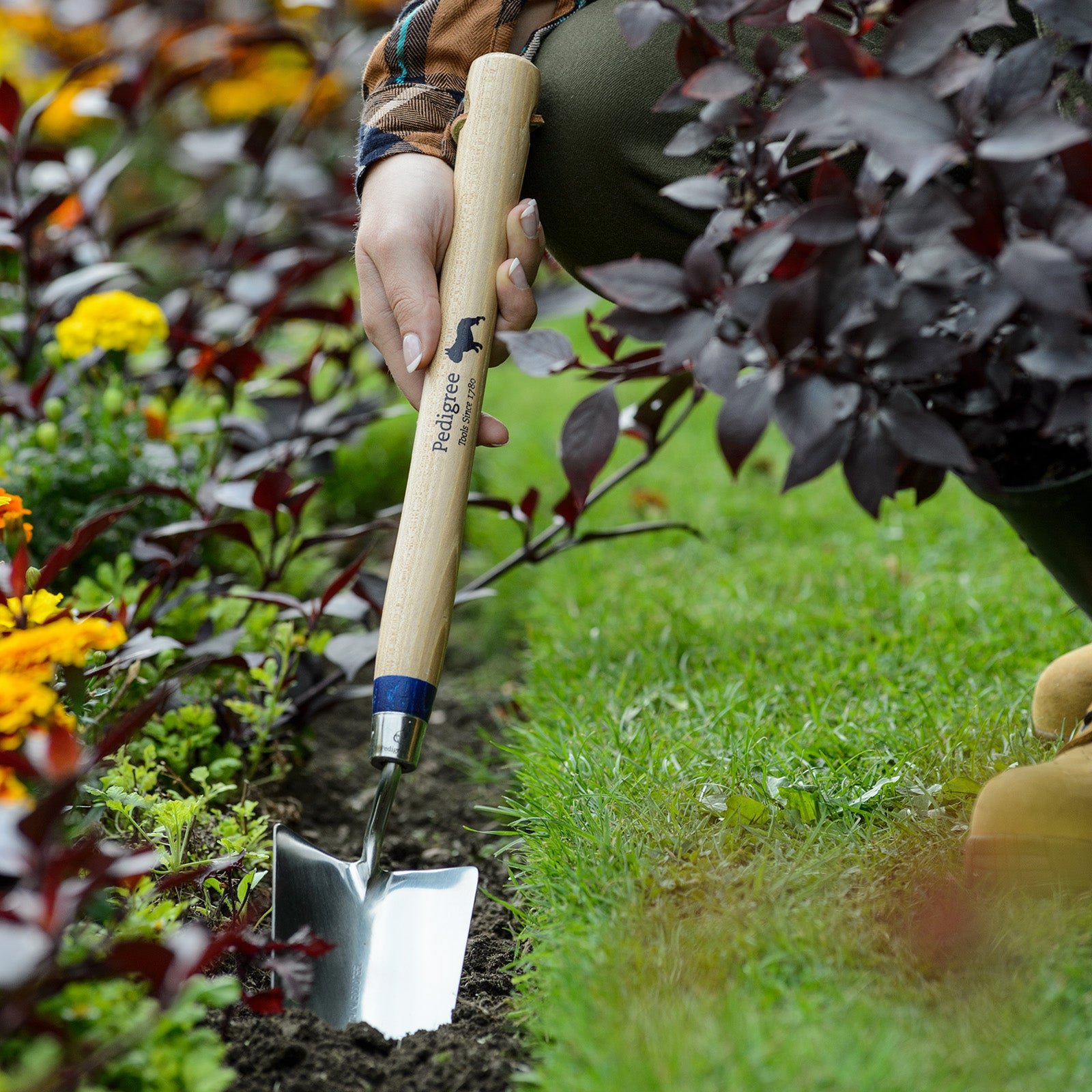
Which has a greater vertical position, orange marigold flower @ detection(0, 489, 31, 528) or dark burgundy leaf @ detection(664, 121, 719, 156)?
dark burgundy leaf @ detection(664, 121, 719, 156)

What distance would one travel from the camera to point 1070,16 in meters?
0.91

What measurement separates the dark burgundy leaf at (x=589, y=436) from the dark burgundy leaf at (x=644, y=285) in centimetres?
9

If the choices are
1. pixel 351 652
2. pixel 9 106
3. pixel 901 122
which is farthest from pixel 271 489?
pixel 9 106

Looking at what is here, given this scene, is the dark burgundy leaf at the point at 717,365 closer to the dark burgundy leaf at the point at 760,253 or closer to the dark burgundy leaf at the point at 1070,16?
the dark burgundy leaf at the point at 760,253

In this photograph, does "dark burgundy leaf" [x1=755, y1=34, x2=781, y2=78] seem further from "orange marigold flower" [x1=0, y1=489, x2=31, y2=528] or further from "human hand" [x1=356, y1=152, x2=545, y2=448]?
"orange marigold flower" [x1=0, y1=489, x2=31, y2=528]

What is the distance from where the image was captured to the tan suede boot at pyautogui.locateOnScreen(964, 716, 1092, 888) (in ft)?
3.48

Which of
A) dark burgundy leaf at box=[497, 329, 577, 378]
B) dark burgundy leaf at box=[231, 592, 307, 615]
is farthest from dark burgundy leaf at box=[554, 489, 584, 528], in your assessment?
dark burgundy leaf at box=[497, 329, 577, 378]

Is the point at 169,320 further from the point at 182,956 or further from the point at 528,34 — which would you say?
the point at 182,956

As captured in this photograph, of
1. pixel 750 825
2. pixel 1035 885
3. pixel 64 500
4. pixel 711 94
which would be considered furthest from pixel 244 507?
pixel 1035 885

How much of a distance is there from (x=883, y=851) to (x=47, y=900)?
0.83 metres

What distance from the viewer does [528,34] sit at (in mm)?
1562

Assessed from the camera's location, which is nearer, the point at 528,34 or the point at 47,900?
the point at 47,900

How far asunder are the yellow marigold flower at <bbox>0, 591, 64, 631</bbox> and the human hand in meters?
0.49

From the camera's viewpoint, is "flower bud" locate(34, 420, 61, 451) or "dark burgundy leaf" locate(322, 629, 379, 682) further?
"flower bud" locate(34, 420, 61, 451)
